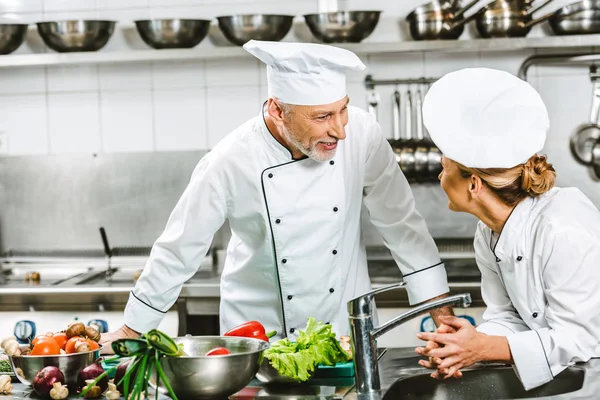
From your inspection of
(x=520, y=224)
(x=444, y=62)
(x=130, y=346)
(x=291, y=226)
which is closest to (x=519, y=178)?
(x=520, y=224)

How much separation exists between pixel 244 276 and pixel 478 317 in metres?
1.27

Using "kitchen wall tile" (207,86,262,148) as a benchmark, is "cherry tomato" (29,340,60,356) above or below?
below

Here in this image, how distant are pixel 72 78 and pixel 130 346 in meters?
2.92

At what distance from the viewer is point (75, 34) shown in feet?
13.1

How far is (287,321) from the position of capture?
2723 millimetres

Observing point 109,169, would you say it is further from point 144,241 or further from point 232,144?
point 232,144

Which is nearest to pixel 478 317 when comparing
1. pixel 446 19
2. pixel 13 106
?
pixel 446 19

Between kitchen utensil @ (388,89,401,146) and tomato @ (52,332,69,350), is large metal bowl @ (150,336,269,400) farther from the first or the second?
kitchen utensil @ (388,89,401,146)

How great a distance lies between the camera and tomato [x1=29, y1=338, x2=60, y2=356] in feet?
6.42

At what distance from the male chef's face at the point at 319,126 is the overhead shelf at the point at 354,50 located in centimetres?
147

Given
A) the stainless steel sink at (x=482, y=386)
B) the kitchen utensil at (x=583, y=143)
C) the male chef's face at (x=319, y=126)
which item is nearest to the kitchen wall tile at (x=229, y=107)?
the kitchen utensil at (x=583, y=143)

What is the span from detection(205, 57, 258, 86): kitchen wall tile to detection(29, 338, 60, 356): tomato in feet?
8.08

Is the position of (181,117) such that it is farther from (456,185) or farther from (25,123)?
(456,185)

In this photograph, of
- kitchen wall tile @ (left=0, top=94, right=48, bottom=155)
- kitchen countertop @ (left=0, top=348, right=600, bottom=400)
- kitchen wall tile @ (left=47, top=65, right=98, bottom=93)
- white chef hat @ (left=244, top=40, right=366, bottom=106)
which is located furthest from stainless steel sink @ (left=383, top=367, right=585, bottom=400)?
kitchen wall tile @ (left=0, top=94, right=48, bottom=155)
